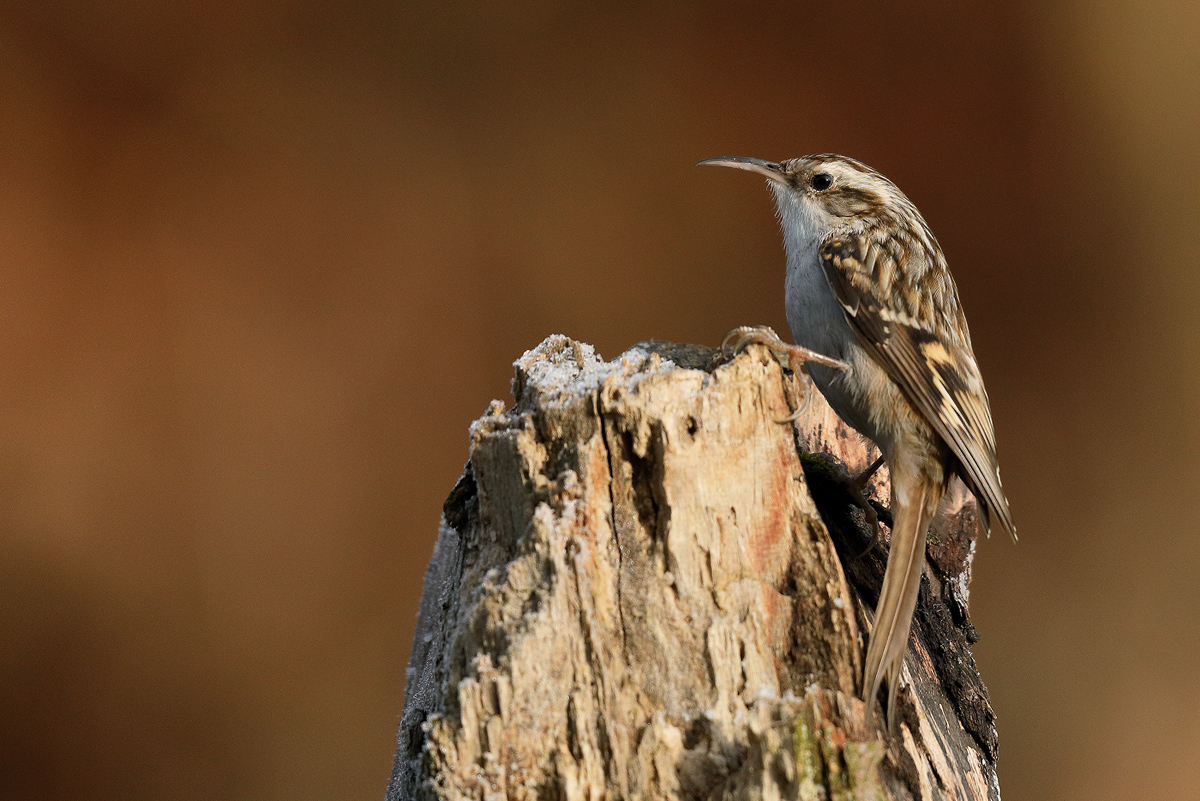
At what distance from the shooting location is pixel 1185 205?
16.5 feet

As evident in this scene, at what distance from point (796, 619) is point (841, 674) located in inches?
4.2

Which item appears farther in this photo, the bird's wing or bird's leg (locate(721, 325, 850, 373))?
the bird's wing

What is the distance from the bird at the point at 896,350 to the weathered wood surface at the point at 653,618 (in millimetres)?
325

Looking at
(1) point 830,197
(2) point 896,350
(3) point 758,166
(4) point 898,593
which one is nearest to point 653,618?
(4) point 898,593

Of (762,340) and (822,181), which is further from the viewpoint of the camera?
(822,181)

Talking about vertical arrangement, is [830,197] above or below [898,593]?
above

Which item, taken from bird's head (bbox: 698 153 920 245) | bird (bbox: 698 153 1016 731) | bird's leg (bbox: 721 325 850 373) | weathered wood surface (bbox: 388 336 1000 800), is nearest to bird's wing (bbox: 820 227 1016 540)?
bird (bbox: 698 153 1016 731)

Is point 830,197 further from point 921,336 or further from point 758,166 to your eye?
point 921,336

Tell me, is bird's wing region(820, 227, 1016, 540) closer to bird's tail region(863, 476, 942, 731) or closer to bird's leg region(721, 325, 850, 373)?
bird's tail region(863, 476, 942, 731)

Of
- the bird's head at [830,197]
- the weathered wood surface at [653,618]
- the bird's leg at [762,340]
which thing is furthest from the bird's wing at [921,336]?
the weathered wood surface at [653,618]

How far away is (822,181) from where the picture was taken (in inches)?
96.9

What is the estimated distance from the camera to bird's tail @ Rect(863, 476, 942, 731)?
1.43m

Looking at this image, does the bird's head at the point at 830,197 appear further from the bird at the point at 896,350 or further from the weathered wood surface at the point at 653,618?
the weathered wood surface at the point at 653,618

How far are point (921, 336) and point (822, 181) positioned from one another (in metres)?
Answer: 0.59
